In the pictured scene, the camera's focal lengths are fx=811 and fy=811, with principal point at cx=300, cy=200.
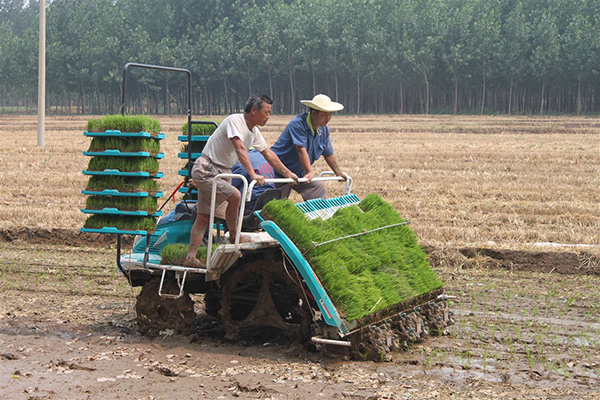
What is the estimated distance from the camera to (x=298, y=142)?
7840 millimetres

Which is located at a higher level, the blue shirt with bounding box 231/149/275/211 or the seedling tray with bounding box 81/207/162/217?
the blue shirt with bounding box 231/149/275/211

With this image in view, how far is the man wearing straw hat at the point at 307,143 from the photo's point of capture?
779 cm

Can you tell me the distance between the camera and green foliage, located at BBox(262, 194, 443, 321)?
6430mm

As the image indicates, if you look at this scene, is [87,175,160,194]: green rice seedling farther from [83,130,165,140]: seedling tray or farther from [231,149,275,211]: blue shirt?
[231,149,275,211]: blue shirt

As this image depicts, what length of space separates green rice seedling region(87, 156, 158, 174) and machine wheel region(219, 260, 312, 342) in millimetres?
1235

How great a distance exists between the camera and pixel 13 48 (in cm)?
9719

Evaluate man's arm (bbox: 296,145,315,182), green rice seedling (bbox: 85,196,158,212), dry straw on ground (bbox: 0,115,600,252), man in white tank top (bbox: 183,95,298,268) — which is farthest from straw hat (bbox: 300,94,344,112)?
dry straw on ground (bbox: 0,115,600,252)

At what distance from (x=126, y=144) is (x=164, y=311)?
157cm

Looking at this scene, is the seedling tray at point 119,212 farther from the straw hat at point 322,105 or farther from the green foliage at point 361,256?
the straw hat at point 322,105

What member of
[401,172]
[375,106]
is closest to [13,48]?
[375,106]

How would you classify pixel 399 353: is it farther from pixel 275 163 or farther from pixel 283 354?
pixel 275 163

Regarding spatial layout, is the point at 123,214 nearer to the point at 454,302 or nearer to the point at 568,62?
the point at 454,302

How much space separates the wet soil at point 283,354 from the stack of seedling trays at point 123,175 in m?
1.04

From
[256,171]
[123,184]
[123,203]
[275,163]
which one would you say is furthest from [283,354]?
[123,184]
